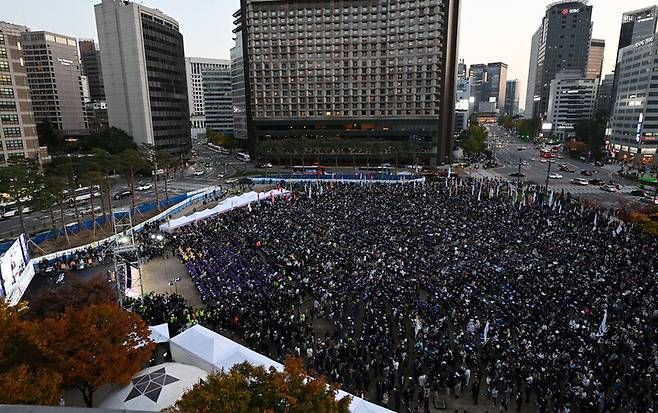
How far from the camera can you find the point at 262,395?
372 inches

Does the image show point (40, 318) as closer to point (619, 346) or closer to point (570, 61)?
point (619, 346)

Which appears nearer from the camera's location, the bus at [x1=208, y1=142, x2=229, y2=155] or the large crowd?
the large crowd

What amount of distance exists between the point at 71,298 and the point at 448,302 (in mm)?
17100

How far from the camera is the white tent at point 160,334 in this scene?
650 inches

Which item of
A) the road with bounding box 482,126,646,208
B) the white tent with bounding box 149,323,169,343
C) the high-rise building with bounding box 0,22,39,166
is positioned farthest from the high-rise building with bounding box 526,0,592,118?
the white tent with bounding box 149,323,169,343

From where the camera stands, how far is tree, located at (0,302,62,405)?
33.5 feet

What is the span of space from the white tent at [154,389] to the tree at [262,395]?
395 cm

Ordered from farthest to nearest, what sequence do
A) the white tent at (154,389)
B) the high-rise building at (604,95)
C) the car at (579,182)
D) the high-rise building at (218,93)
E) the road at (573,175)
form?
the high-rise building at (218,93) < the high-rise building at (604,95) < the car at (579,182) < the road at (573,175) < the white tent at (154,389)

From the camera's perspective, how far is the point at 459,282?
21.5 meters

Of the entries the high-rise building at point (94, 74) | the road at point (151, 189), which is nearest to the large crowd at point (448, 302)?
the road at point (151, 189)

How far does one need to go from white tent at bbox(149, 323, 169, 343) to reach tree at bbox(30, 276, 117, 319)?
2254 mm

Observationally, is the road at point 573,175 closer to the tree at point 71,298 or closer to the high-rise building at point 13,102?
the tree at point 71,298

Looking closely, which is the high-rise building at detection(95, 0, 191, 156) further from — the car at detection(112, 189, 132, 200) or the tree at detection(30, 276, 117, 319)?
the tree at detection(30, 276, 117, 319)

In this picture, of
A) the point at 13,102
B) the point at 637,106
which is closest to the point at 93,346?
the point at 13,102
